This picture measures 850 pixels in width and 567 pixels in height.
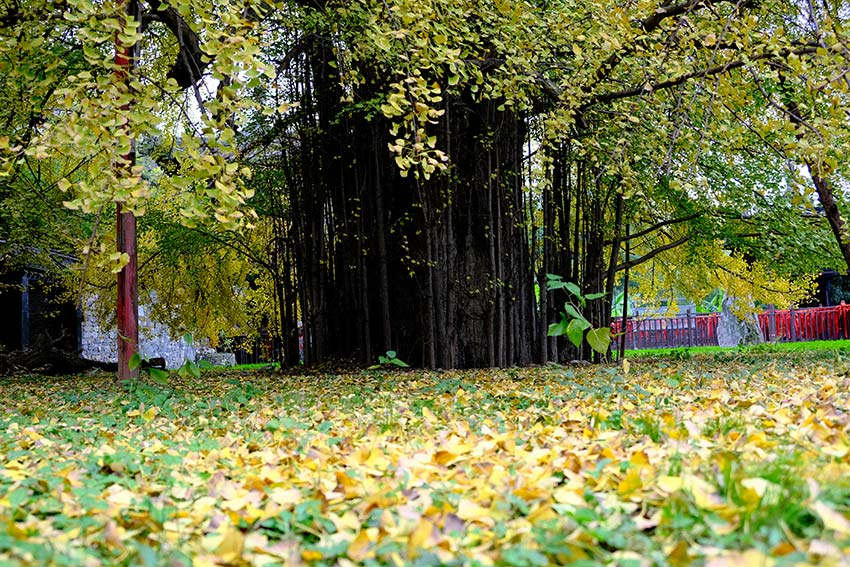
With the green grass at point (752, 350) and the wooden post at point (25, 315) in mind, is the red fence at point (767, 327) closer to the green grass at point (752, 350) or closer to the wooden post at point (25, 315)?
the green grass at point (752, 350)

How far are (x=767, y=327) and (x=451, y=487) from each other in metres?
21.0

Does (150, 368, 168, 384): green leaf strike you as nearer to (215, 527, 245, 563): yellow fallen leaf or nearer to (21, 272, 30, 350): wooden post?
(215, 527, 245, 563): yellow fallen leaf

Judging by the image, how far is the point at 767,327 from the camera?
20703 millimetres

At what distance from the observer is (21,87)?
6.75 meters

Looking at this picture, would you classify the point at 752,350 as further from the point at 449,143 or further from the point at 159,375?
the point at 159,375

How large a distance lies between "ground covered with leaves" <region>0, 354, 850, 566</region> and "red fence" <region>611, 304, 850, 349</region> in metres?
15.2

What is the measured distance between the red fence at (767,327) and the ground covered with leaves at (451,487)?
49.9ft

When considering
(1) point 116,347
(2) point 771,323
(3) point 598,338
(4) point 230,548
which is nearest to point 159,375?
(3) point 598,338

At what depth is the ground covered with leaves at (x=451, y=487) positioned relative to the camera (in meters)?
1.34

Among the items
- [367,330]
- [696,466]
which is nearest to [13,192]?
[367,330]

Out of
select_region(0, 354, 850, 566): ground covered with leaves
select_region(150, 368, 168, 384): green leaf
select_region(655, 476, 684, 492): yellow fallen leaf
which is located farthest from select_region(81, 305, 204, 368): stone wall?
select_region(655, 476, 684, 492): yellow fallen leaf

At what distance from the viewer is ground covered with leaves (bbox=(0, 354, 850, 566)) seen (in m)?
1.34

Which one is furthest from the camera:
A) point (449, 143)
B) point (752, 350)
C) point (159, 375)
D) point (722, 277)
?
point (722, 277)

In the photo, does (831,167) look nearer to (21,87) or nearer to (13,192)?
(21,87)
